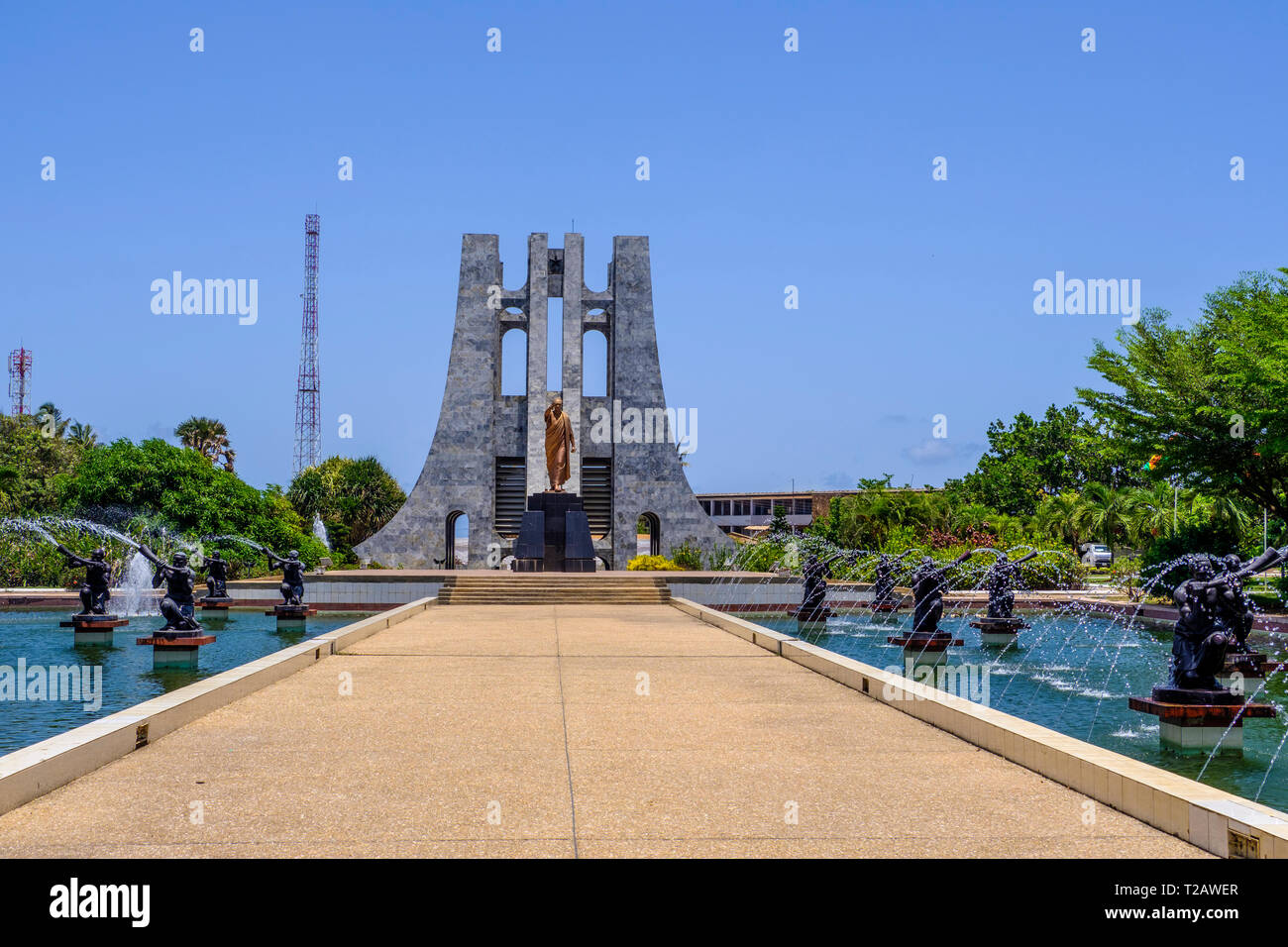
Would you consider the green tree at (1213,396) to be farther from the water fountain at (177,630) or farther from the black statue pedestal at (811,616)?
the water fountain at (177,630)

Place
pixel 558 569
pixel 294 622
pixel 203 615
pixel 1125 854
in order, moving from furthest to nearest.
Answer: pixel 558 569, pixel 203 615, pixel 294 622, pixel 1125 854

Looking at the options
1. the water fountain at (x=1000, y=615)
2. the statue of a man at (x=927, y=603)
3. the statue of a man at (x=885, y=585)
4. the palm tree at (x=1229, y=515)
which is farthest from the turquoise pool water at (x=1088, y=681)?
the palm tree at (x=1229, y=515)

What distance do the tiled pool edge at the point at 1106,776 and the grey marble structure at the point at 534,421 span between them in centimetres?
3735

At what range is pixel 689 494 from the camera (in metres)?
48.7

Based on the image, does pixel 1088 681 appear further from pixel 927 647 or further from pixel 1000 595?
pixel 1000 595

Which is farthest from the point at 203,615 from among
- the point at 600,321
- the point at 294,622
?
the point at 600,321

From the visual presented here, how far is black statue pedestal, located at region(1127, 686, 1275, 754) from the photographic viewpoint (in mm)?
9570

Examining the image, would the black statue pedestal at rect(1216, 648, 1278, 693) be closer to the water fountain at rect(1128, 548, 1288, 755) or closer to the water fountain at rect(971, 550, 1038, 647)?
the water fountain at rect(1128, 548, 1288, 755)

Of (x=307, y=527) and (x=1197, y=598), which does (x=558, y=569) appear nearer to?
(x=1197, y=598)

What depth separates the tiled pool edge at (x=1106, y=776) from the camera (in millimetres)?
5531

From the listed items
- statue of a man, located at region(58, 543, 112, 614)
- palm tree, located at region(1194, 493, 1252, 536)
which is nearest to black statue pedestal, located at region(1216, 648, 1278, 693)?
statue of a man, located at region(58, 543, 112, 614)

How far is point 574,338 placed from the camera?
49.1 metres

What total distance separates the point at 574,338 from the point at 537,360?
1.90 m

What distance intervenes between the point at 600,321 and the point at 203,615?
29.1 meters
